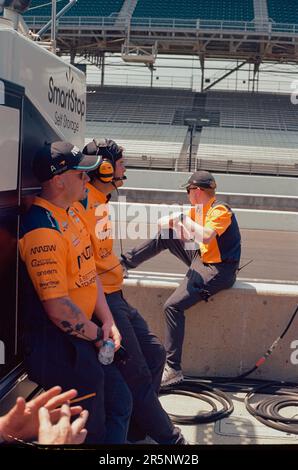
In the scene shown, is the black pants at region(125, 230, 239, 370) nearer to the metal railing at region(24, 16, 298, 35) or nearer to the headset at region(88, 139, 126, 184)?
the headset at region(88, 139, 126, 184)

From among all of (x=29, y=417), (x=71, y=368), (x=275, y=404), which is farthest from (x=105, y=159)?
(x=275, y=404)

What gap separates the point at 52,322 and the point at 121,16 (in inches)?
1372

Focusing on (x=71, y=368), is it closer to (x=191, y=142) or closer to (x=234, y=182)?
(x=234, y=182)

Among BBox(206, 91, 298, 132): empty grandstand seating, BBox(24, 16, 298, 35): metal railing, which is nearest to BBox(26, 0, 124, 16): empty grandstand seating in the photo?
BBox(24, 16, 298, 35): metal railing

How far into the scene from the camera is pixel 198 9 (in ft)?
117

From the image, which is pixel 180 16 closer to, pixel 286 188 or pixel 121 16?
pixel 121 16

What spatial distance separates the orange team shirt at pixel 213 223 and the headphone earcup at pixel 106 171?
3.70ft

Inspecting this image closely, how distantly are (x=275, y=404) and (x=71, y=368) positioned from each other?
6.40 ft

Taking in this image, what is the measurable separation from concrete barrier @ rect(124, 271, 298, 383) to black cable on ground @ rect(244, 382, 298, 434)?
13 cm

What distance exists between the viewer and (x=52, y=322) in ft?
8.74

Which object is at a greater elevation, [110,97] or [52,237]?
[110,97]

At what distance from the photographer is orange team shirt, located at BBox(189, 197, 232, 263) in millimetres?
4289

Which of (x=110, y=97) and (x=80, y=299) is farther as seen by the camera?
(x=110, y=97)
